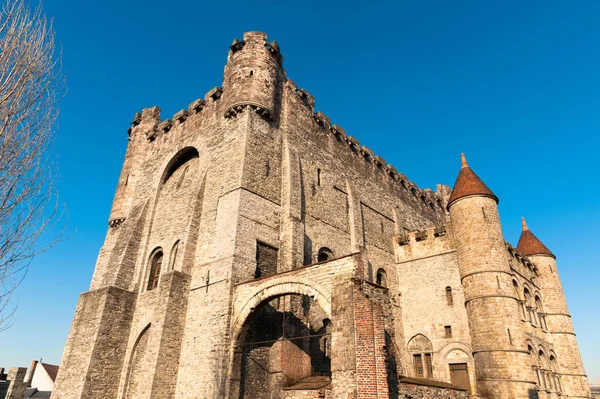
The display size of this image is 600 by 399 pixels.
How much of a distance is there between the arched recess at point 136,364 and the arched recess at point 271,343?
452 cm

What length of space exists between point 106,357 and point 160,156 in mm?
10571

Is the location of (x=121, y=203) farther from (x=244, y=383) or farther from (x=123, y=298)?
(x=244, y=383)

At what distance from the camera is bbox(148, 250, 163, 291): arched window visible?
18.5 metres

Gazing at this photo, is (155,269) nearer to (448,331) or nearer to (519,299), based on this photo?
(448,331)

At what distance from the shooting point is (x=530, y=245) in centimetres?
2561

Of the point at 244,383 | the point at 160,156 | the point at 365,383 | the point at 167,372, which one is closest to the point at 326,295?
the point at 365,383

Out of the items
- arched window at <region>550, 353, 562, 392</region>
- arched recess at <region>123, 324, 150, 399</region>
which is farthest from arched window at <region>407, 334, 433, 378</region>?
arched recess at <region>123, 324, 150, 399</region>

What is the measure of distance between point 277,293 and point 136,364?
7486mm

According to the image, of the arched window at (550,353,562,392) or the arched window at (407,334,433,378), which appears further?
the arched window at (550,353,562,392)

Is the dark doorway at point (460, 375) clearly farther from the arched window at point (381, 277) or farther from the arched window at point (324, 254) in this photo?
the arched window at point (324, 254)

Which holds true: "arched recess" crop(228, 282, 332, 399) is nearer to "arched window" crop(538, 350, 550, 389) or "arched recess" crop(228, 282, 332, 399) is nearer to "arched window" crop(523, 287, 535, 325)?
"arched window" crop(538, 350, 550, 389)

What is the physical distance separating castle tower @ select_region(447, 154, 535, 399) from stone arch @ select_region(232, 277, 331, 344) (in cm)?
890

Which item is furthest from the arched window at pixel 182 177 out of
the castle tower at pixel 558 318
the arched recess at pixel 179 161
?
the castle tower at pixel 558 318

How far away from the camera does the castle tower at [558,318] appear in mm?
21578
